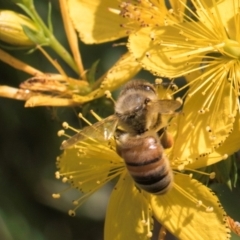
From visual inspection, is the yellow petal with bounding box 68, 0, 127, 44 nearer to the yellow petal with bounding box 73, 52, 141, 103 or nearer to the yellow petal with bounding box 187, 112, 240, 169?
the yellow petal with bounding box 73, 52, 141, 103

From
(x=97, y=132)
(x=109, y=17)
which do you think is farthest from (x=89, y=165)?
(x=109, y=17)

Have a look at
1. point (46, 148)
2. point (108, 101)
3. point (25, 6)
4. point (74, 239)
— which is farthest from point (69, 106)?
point (74, 239)

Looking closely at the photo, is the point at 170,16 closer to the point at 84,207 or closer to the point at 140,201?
the point at 140,201

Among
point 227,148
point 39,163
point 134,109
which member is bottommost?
point 39,163

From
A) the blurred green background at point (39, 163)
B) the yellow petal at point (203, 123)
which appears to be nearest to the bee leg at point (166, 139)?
the yellow petal at point (203, 123)

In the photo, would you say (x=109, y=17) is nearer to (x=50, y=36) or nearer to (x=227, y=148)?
(x=50, y=36)

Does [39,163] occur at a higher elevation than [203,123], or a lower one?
lower

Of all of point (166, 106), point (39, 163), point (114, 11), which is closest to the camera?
point (166, 106)

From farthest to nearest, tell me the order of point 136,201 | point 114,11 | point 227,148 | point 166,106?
point 114,11, point 136,201, point 227,148, point 166,106
